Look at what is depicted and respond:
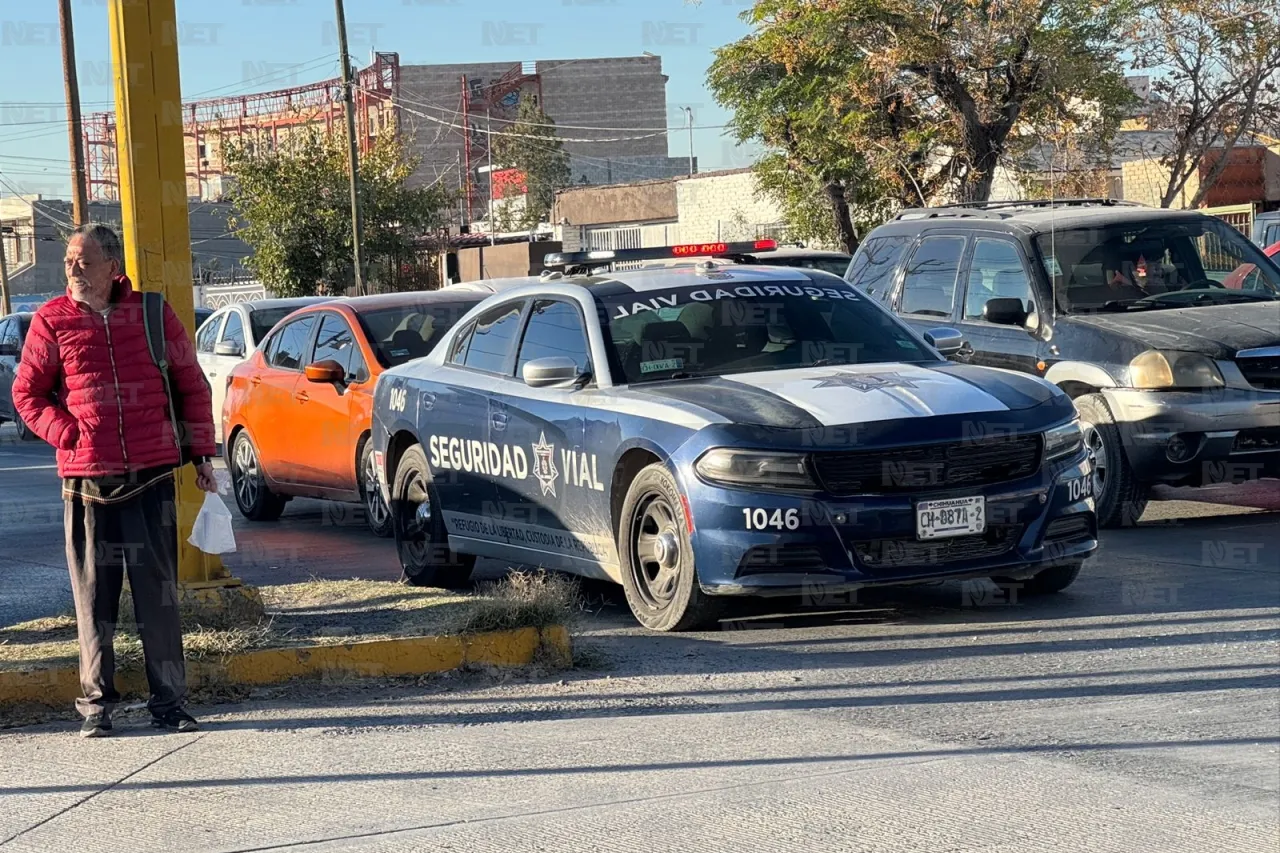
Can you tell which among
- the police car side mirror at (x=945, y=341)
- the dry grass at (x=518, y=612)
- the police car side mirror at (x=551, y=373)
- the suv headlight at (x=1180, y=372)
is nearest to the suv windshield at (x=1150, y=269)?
the suv headlight at (x=1180, y=372)

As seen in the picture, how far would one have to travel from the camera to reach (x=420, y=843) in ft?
16.8

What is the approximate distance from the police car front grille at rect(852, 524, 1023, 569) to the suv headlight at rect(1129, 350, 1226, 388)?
3.05 m

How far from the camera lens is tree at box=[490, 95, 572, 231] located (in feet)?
263

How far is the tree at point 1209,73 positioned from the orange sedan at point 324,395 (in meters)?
18.4

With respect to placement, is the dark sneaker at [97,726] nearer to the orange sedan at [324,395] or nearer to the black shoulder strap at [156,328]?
the black shoulder strap at [156,328]

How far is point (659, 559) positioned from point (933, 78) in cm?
2078

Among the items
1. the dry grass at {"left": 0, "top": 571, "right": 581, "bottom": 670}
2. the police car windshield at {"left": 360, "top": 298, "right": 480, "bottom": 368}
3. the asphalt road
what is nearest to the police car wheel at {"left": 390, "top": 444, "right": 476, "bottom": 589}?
the dry grass at {"left": 0, "top": 571, "right": 581, "bottom": 670}

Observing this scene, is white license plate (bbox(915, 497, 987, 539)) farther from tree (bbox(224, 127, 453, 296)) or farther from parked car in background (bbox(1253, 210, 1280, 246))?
tree (bbox(224, 127, 453, 296))

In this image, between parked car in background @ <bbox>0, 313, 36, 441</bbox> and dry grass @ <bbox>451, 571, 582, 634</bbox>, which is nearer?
dry grass @ <bbox>451, 571, 582, 634</bbox>

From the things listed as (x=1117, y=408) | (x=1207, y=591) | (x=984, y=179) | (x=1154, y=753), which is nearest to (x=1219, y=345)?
(x=1117, y=408)

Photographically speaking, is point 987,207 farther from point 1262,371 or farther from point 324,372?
point 324,372

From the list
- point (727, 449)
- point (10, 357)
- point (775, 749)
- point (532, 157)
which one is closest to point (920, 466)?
point (727, 449)

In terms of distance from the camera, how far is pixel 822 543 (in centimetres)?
775

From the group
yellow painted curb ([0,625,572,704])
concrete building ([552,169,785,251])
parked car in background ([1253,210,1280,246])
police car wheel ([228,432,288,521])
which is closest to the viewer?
yellow painted curb ([0,625,572,704])
